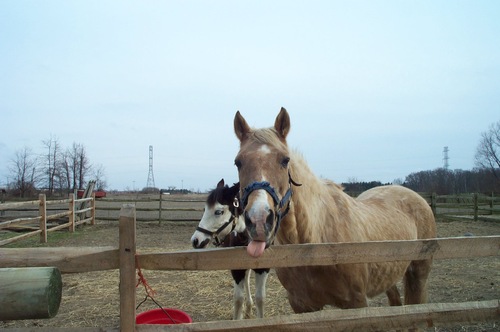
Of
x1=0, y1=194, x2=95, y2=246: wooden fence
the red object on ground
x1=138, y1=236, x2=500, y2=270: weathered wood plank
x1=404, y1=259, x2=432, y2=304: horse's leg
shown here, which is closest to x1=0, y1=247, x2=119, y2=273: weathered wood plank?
x1=138, y1=236, x2=500, y2=270: weathered wood plank

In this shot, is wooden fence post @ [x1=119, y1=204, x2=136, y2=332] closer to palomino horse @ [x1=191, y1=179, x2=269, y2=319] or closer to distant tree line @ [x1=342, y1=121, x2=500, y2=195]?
palomino horse @ [x1=191, y1=179, x2=269, y2=319]

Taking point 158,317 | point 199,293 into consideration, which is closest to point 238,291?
point 158,317

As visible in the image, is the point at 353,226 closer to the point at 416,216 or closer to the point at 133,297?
the point at 416,216

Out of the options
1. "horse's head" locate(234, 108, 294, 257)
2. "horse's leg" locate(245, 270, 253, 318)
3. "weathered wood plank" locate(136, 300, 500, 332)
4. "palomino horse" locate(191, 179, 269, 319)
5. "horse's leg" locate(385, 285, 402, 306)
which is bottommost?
"horse's leg" locate(245, 270, 253, 318)

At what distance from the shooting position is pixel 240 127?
261cm

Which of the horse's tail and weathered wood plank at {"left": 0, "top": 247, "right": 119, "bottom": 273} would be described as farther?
the horse's tail

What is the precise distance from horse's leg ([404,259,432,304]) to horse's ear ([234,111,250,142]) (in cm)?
277

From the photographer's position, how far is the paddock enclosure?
196cm

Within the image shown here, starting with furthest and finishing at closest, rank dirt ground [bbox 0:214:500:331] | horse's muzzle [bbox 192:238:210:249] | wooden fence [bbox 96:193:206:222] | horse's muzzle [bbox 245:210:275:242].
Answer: wooden fence [bbox 96:193:206:222], dirt ground [bbox 0:214:500:331], horse's muzzle [bbox 192:238:210:249], horse's muzzle [bbox 245:210:275:242]

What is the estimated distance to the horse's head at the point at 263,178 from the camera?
1829 mm

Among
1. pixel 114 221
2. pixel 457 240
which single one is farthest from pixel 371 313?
pixel 114 221

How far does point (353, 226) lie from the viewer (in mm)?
2994

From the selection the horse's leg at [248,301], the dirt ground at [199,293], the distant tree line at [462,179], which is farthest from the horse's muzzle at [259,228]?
the distant tree line at [462,179]

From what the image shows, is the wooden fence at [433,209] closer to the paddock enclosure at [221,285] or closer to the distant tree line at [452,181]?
the paddock enclosure at [221,285]
